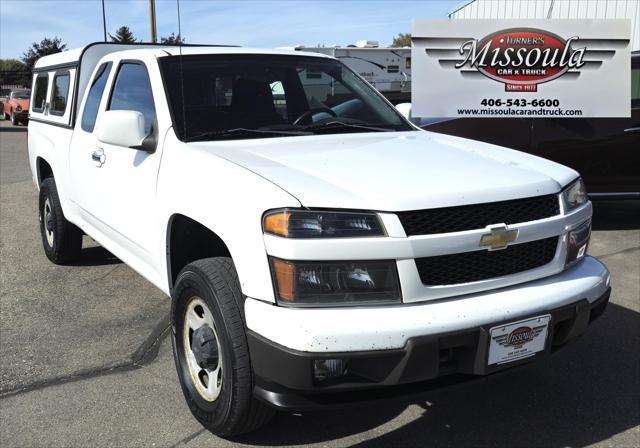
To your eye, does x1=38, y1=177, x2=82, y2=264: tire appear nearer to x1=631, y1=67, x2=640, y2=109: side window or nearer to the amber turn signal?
the amber turn signal

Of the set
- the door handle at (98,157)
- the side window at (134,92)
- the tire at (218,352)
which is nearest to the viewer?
the tire at (218,352)

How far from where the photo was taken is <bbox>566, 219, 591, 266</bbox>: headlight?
2.75 m

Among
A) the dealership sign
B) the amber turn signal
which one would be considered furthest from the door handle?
the dealership sign

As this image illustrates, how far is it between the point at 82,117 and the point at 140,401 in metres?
2.33

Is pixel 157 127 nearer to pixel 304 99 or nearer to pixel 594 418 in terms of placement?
pixel 304 99

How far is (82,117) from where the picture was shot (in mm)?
4535

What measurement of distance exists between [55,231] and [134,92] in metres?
2.07

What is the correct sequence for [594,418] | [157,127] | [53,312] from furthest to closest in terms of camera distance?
[53,312] < [157,127] < [594,418]

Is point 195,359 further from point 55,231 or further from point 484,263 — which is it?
point 55,231

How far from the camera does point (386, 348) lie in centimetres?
221

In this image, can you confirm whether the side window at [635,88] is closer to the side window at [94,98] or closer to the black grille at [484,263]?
the black grille at [484,263]

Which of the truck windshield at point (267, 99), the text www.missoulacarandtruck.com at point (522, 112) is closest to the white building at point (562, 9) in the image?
the text www.missoulacarandtruck.com at point (522, 112)

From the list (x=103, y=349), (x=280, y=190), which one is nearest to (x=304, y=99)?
(x=280, y=190)

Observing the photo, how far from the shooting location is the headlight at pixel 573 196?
2754mm
